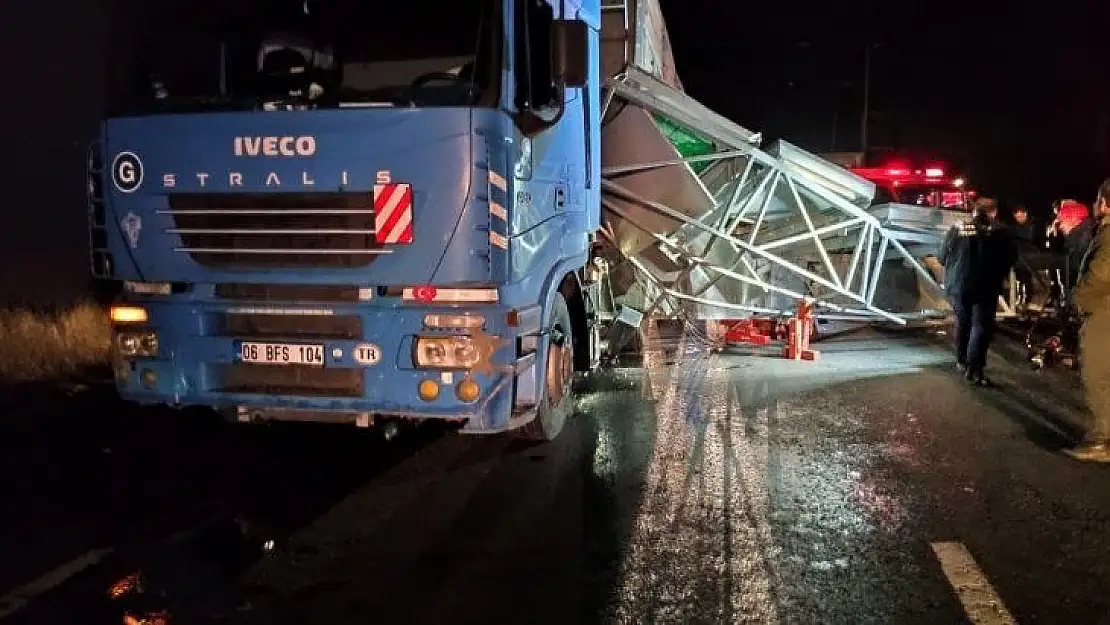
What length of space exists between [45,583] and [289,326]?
178 centimetres

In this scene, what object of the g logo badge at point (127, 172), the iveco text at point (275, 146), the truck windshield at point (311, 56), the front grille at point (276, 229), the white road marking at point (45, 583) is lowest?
the white road marking at point (45, 583)

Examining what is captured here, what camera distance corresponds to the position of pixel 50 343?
9.04m

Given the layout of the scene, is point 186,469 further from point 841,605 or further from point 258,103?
point 841,605

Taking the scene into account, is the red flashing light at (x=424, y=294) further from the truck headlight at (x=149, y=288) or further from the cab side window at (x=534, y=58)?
the truck headlight at (x=149, y=288)

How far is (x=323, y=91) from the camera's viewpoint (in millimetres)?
5297

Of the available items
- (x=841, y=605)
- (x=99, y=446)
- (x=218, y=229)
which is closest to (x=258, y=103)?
(x=218, y=229)

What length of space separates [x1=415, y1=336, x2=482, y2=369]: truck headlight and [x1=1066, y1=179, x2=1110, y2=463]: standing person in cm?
418

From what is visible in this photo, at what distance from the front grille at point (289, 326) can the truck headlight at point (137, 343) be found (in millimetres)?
402

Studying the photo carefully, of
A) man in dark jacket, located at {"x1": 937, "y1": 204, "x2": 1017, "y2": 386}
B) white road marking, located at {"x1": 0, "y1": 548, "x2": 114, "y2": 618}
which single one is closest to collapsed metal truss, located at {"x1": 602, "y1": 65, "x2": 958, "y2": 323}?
man in dark jacket, located at {"x1": 937, "y1": 204, "x2": 1017, "y2": 386}

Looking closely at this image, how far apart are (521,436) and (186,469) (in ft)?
7.42

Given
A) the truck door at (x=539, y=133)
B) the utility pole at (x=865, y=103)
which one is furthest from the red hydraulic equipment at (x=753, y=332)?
the utility pole at (x=865, y=103)

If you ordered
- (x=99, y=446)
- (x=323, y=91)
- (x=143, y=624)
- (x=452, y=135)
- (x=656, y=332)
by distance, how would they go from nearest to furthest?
1. (x=143, y=624)
2. (x=452, y=135)
3. (x=323, y=91)
4. (x=99, y=446)
5. (x=656, y=332)

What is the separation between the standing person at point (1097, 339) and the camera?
6.25 meters

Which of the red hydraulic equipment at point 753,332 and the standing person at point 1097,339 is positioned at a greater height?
the standing person at point 1097,339
